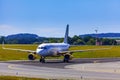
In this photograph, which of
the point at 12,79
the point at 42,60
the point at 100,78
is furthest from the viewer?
the point at 42,60

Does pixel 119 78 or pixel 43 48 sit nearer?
pixel 119 78

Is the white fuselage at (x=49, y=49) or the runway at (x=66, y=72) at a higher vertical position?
the white fuselage at (x=49, y=49)

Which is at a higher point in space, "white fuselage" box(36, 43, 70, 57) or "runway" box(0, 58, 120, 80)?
"white fuselage" box(36, 43, 70, 57)

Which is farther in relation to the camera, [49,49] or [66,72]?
[49,49]

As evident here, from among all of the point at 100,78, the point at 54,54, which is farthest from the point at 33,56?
the point at 100,78

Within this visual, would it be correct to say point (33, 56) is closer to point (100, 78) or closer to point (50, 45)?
point (50, 45)

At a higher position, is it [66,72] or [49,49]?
[49,49]

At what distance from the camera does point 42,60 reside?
8712 centimetres

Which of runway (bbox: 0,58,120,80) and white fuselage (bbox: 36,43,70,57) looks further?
white fuselage (bbox: 36,43,70,57)

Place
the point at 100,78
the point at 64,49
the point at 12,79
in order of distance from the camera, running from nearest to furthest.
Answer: the point at 12,79
the point at 100,78
the point at 64,49

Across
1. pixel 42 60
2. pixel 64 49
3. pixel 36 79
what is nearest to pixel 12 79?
pixel 36 79

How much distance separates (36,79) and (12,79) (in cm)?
253

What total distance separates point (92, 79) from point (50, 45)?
43.7 metres

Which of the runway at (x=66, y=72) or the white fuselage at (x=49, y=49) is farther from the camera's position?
the white fuselage at (x=49, y=49)
